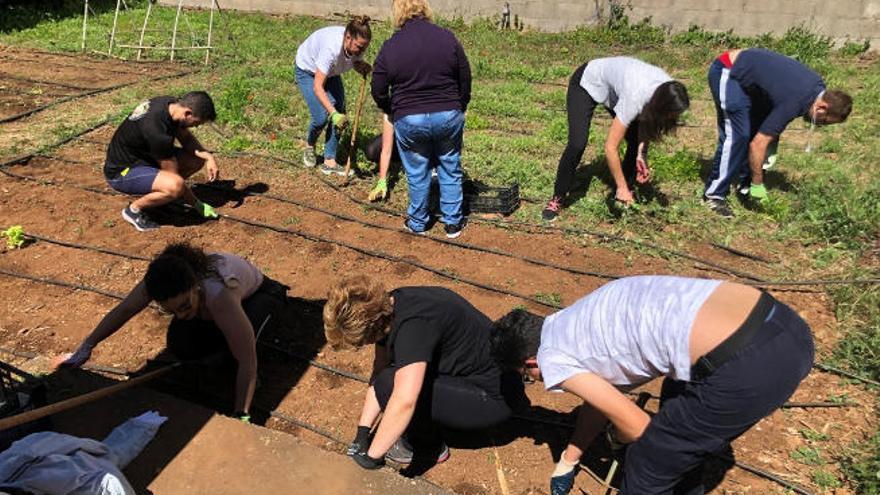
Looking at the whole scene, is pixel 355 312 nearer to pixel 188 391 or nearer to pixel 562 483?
pixel 562 483

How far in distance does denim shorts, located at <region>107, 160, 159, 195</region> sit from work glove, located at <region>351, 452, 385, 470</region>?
10.00 feet

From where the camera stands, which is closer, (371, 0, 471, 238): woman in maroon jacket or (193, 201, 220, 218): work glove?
(371, 0, 471, 238): woman in maroon jacket

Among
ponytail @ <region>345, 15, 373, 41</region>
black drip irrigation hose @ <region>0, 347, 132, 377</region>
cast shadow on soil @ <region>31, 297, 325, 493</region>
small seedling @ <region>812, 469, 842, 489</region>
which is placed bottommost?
black drip irrigation hose @ <region>0, 347, 132, 377</region>

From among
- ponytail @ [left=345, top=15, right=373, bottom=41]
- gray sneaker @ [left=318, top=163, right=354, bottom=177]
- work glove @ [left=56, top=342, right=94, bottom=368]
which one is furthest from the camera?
gray sneaker @ [left=318, top=163, right=354, bottom=177]

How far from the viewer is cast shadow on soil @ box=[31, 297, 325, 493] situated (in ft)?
9.23

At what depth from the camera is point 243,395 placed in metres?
3.06

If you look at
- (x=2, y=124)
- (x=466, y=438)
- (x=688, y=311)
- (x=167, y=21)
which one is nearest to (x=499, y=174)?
(x=466, y=438)

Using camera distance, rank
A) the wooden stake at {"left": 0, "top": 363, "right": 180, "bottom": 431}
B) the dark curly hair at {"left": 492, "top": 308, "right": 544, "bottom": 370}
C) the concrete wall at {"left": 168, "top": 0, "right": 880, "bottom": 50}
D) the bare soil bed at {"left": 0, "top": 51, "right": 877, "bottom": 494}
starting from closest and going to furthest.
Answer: the wooden stake at {"left": 0, "top": 363, "right": 180, "bottom": 431} < the dark curly hair at {"left": 492, "top": 308, "right": 544, "bottom": 370} < the bare soil bed at {"left": 0, "top": 51, "right": 877, "bottom": 494} < the concrete wall at {"left": 168, "top": 0, "right": 880, "bottom": 50}

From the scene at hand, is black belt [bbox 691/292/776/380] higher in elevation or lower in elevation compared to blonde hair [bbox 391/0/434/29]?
lower

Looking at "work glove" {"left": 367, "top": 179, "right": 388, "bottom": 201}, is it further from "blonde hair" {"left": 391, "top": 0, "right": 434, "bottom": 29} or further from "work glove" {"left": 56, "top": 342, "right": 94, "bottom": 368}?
"work glove" {"left": 56, "top": 342, "right": 94, "bottom": 368}

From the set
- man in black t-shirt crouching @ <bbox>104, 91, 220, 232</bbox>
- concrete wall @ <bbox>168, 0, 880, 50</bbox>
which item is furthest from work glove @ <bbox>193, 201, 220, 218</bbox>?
concrete wall @ <bbox>168, 0, 880, 50</bbox>

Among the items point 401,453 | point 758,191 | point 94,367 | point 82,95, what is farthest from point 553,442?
point 82,95

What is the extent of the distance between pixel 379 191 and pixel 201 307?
2640 millimetres

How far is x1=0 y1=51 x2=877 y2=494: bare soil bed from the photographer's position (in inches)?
124
